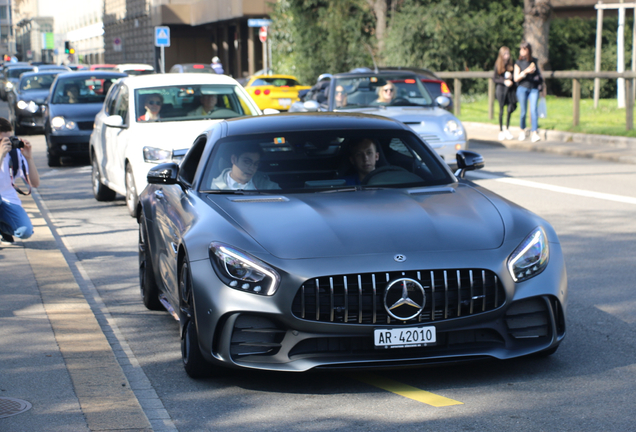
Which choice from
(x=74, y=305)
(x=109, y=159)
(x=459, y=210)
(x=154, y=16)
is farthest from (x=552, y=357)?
(x=154, y=16)

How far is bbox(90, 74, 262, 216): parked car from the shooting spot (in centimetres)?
1091

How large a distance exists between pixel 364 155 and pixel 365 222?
4.05 feet

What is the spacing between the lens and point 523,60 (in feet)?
63.9

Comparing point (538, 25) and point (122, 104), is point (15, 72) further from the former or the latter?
point (122, 104)

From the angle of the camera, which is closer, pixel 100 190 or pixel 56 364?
pixel 56 364

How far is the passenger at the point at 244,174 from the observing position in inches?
229

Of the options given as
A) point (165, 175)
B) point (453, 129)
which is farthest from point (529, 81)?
point (165, 175)

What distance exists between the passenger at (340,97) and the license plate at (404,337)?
10.4 m

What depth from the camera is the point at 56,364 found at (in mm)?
5223

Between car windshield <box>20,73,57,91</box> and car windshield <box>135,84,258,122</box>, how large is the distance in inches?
637

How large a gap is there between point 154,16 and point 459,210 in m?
65.5

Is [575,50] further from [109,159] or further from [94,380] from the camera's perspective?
[94,380]

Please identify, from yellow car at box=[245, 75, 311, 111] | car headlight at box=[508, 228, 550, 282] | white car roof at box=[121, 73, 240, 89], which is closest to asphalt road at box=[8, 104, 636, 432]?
car headlight at box=[508, 228, 550, 282]

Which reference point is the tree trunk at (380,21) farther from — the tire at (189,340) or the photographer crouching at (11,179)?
Result: the tire at (189,340)
